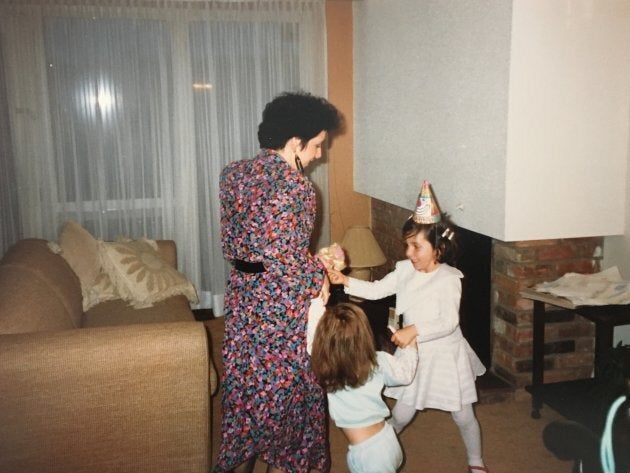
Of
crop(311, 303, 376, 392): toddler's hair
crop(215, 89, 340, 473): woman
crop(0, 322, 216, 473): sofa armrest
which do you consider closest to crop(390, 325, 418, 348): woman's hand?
crop(311, 303, 376, 392): toddler's hair

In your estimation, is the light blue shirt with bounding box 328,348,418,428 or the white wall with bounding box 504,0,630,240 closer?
the light blue shirt with bounding box 328,348,418,428

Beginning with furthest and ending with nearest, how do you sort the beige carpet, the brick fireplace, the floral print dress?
the brick fireplace, the beige carpet, the floral print dress

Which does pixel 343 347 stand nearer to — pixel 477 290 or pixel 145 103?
pixel 477 290

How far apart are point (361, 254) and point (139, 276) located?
142 centimetres

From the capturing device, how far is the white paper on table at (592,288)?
2443mm

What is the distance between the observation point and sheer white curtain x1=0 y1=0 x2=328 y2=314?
429 centimetres

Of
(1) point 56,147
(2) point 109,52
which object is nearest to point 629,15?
(2) point 109,52

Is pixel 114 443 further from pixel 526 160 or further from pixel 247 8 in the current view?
pixel 247 8

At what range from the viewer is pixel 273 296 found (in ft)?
6.24

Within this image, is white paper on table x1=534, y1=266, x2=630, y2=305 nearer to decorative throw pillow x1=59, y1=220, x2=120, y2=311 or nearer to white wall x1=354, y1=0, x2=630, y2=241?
white wall x1=354, y1=0, x2=630, y2=241

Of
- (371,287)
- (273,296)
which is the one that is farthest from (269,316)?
(371,287)

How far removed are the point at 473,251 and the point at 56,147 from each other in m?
3.06

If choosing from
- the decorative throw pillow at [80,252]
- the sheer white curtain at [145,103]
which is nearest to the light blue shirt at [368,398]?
the decorative throw pillow at [80,252]

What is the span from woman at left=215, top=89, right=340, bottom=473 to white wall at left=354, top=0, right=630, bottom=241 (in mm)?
953
